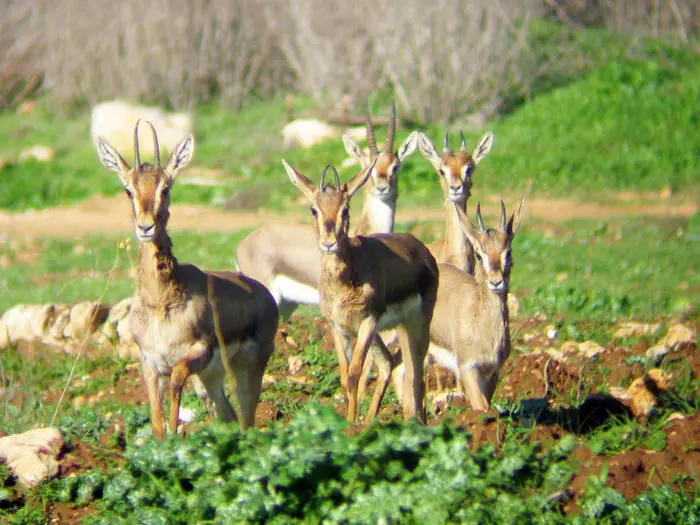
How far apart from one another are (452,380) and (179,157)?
100 inches

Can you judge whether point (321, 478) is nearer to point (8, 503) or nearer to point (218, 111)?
point (8, 503)

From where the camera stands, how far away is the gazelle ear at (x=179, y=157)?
5.81 m

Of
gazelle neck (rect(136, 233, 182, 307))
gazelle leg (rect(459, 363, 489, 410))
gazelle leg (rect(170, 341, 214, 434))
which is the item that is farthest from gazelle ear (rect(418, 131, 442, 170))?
gazelle leg (rect(170, 341, 214, 434))

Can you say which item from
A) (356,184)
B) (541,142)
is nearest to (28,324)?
(356,184)

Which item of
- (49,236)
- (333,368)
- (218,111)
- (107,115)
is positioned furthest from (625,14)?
(333,368)

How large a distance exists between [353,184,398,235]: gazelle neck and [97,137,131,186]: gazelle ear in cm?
309

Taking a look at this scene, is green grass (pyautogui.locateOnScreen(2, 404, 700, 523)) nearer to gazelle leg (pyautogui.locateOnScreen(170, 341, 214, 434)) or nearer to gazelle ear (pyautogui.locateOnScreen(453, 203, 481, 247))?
gazelle leg (pyautogui.locateOnScreen(170, 341, 214, 434))

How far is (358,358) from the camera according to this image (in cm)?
598

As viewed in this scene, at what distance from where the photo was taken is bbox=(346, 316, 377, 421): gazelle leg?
5.91 meters

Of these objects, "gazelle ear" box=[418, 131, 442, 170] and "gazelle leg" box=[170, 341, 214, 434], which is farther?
"gazelle ear" box=[418, 131, 442, 170]

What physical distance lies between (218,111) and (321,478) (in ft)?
48.1

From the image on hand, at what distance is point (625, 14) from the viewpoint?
1944 cm

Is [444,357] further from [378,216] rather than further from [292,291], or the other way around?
[378,216]

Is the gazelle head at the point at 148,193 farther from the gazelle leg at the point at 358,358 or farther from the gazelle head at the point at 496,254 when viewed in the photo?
the gazelle head at the point at 496,254
